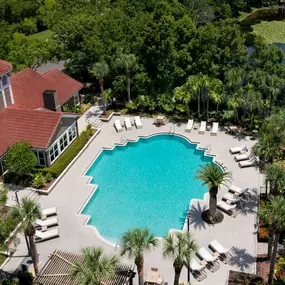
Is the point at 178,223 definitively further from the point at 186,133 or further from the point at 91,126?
the point at 91,126

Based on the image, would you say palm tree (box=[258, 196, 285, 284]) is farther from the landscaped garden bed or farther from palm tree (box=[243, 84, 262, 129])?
the landscaped garden bed

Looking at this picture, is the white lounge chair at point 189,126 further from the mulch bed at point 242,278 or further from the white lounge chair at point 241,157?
the mulch bed at point 242,278

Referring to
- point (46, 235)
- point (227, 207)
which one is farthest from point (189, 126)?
point (46, 235)

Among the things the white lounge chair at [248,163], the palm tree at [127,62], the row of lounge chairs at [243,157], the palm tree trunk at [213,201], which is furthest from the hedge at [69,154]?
the white lounge chair at [248,163]

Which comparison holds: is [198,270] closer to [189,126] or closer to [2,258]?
[2,258]

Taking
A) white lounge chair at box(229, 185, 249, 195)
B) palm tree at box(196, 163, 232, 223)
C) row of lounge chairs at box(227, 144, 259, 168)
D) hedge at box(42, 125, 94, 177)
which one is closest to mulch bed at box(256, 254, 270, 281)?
palm tree at box(196, 163, 232, 223)

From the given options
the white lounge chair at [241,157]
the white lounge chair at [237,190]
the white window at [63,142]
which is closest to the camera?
the white lounge chair at [237,190]
